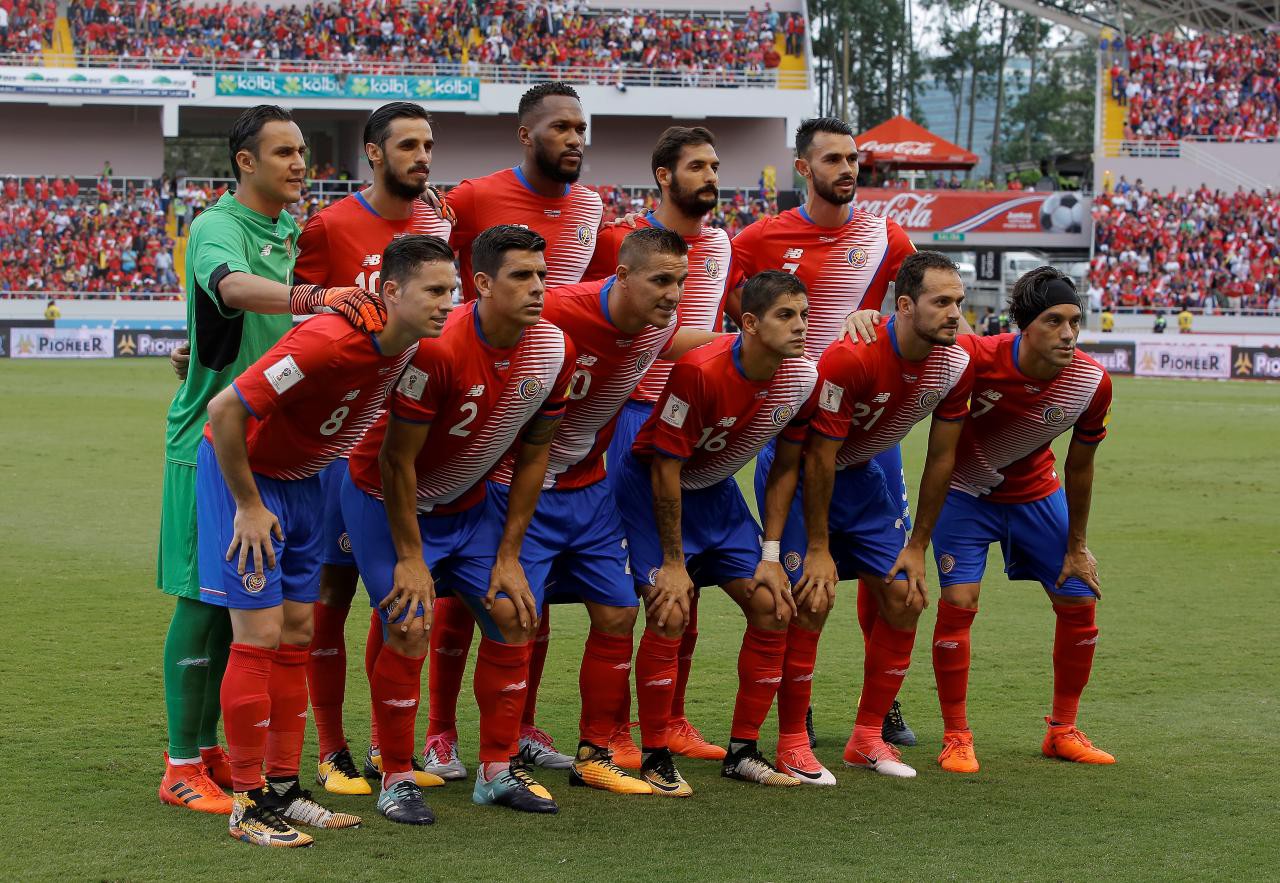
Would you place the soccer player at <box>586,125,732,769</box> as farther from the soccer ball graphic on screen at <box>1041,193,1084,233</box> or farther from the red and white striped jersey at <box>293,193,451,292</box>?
the soccer ball graphic on screen at <box>1041,193,1084,233</box>

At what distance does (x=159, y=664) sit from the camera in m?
8.09

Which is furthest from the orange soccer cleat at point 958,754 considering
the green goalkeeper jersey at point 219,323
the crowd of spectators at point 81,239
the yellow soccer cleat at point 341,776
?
the crowd of spectators at point 81,239

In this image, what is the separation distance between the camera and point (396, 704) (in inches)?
220

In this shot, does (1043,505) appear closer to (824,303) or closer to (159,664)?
(824,303)

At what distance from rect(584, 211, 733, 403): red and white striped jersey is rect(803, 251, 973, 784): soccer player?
2.32ft

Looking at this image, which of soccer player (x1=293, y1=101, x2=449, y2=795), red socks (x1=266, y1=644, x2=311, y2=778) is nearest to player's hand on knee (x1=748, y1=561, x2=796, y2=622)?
soccer player (x1=293, y1=101, x2=449, y2=795)

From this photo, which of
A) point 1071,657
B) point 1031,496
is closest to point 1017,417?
point 1031,496

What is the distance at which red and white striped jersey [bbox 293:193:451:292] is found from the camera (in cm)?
620

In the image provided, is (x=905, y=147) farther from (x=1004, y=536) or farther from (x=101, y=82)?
(x=1004, y=536)

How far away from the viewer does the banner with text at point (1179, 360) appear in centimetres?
3388

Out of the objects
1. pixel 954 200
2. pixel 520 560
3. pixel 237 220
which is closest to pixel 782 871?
pixel 520 560

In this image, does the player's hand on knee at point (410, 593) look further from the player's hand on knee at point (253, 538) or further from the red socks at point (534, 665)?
Answer: the red socks at point (534, 665)

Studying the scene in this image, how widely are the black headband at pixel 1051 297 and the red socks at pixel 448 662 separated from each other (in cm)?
275

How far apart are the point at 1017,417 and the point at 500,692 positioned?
2.66 metres
